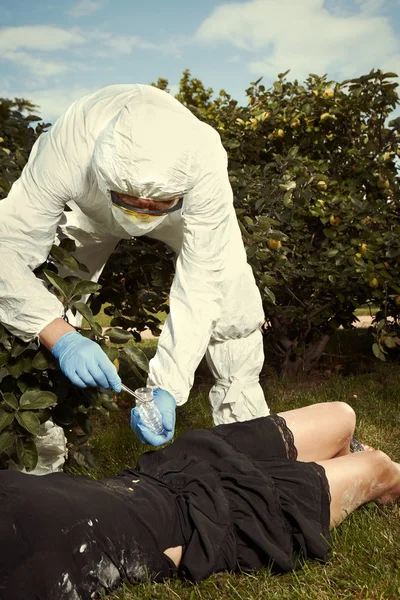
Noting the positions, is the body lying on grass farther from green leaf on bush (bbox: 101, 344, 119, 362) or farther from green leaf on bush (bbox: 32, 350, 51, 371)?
green leaf on bush (bbox: 32, 350, 51, 371)

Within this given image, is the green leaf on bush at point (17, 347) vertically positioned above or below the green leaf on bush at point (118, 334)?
below

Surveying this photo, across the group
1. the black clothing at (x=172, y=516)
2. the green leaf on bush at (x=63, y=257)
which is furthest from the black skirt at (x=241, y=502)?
the green leaf on bush at (x=63, y=257)

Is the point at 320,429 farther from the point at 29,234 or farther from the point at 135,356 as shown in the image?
the point at 29,234

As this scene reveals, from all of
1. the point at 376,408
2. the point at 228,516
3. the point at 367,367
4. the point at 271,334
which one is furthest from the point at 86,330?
the point at 367,367

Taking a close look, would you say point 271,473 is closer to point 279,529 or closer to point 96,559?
point 279,529

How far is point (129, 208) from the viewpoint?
2.25 meters

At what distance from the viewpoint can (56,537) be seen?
174 centimetres

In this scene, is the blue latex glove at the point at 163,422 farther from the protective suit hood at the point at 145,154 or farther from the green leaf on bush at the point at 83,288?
the protective suit hood at the point at 145,154

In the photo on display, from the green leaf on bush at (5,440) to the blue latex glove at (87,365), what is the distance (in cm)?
44

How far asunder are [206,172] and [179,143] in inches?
6.9

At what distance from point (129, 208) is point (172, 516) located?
39.5 inches

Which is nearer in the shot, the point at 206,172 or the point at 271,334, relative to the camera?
the point at 206,172

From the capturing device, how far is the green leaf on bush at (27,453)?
2.49m

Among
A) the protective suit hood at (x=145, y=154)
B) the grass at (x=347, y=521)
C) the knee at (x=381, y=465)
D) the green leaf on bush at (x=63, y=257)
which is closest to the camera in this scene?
the grass at (x=347, y=521)
